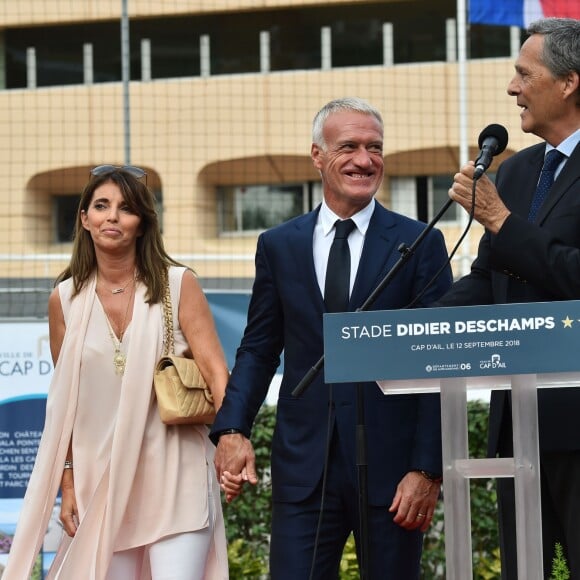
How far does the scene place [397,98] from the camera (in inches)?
959

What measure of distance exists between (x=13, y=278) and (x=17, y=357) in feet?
16.0

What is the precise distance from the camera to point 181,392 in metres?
4.72

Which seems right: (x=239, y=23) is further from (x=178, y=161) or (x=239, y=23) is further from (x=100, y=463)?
(x=100, y=463)

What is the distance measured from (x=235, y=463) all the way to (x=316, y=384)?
0.38 metres

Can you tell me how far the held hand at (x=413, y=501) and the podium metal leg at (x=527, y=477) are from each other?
0.82 metres

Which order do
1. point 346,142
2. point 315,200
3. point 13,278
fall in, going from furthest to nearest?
point 315,200
point 13,278
point 346,142

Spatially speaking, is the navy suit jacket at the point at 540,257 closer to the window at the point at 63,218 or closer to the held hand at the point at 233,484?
the held hand at the point at 233,484

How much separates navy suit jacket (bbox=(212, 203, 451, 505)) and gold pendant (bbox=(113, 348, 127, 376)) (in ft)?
1.56

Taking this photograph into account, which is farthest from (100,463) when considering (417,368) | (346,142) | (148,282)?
(417,368)

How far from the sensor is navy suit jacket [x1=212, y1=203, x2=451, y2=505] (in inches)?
170

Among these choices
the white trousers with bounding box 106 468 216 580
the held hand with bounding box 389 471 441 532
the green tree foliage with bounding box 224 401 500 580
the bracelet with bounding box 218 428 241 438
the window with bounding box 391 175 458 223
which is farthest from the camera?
the window with bounding box 391 175 458 223

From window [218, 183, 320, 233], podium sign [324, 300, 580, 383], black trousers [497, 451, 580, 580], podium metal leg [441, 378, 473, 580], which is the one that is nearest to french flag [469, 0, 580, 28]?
black trousers [497, 451, 580, 580]

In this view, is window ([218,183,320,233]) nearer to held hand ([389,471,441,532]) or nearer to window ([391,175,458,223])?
window ([391,175,458,223])

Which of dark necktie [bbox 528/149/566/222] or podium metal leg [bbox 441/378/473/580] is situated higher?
dark necktie [bbox 528/149/566/222]
